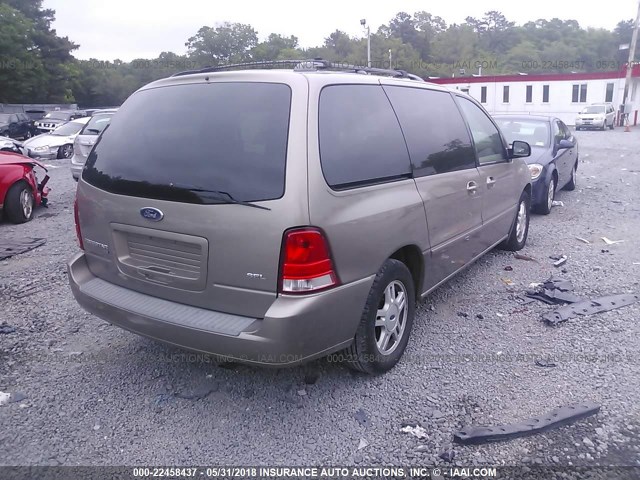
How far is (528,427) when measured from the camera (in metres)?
2.91

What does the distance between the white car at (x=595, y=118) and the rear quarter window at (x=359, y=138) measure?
33.5m

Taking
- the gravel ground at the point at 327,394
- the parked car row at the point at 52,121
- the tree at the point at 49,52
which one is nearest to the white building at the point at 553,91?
the parked car row at the point at 52,121

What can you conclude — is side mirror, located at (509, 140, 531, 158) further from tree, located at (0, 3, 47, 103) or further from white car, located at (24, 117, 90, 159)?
tree, located at (0, 3, 47, 103)

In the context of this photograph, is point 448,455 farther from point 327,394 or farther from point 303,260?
point 303,260

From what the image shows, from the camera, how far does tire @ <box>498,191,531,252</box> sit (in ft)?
19.9

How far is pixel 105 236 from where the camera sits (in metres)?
3.22

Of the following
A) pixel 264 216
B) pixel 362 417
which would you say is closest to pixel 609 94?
pixel 362 417

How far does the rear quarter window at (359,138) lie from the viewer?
290 cm

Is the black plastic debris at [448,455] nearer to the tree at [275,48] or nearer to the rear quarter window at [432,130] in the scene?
the rear quarter window at [432,130]

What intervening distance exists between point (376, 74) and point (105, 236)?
89.0 inches

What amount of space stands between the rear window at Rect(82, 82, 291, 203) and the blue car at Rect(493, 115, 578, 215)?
610 centimetres

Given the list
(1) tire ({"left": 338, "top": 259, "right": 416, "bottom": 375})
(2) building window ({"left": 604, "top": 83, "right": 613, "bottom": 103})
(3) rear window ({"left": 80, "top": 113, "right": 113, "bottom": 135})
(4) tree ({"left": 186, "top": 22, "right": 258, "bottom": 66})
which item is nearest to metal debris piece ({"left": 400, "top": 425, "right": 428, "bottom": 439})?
(1) tire ({"left": 338, "top": 259, "right": 416, "bottom": 375})

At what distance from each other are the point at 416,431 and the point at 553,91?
4628 cm

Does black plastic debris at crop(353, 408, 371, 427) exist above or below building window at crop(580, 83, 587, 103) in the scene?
above
